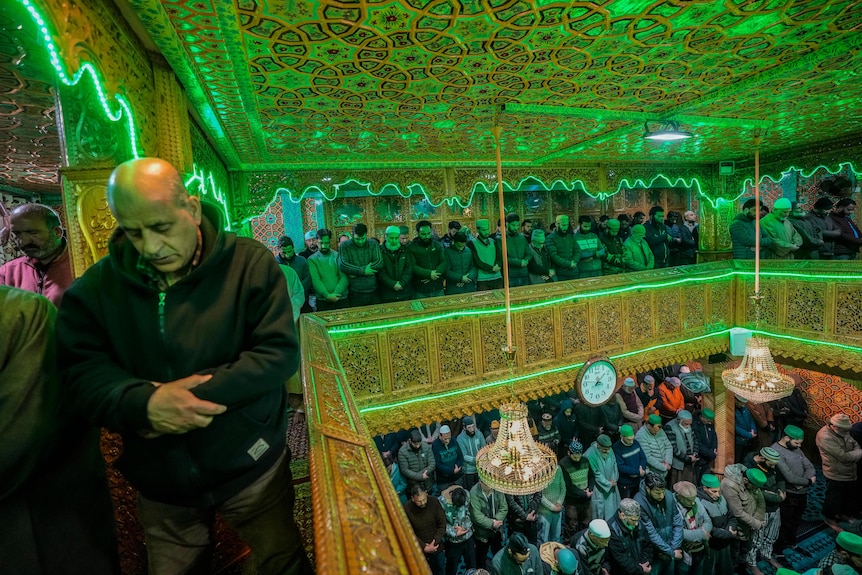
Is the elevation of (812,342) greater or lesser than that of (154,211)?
lesser

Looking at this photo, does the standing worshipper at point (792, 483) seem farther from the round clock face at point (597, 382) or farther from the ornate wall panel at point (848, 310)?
the round clock face at point (597, 382)

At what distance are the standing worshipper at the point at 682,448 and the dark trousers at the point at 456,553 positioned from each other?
373 centimetres

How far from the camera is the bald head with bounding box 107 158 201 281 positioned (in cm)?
112

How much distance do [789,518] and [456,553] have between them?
213 inches

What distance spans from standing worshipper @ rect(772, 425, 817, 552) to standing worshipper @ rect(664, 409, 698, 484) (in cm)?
114

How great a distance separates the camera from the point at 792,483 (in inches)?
241

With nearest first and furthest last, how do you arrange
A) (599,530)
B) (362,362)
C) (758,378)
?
(758,378), (599,530), (362,362)

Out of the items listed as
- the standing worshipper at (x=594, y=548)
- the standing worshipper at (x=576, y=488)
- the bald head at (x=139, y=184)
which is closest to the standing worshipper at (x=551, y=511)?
the standing worshipper at (x=576, y=488)

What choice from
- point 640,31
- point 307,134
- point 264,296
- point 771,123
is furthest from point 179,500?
point 771,123

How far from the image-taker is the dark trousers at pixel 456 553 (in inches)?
199

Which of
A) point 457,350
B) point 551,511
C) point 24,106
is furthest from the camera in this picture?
point 457,350

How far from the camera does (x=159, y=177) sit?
3.77 feet

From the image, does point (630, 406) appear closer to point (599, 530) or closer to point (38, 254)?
point (599, 530)

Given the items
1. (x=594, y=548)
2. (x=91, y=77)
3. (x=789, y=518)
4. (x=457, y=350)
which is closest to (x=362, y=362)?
(x=457, y=350)
